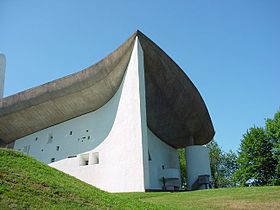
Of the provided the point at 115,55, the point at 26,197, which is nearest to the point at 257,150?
the point at 115,55

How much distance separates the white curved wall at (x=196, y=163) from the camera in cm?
2611

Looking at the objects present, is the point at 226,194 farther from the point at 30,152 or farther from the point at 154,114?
the point at 30,152

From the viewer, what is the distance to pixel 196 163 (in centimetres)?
2627

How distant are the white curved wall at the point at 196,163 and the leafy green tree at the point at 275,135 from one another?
559 centimetres

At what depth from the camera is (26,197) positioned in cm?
590

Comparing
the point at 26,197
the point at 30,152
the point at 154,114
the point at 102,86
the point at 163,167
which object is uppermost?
the point at 102,86

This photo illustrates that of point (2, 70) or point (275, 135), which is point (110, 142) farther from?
point (2, 70)

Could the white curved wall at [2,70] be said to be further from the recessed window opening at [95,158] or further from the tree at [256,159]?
the tree at [256,159]

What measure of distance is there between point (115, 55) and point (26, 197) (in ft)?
49.0

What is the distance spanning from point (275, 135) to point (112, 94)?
1447 centimetres

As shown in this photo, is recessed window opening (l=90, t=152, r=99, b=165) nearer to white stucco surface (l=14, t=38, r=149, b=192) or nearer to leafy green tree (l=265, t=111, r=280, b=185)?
white stucco surface (l=14, t=38, r=149, b=192)

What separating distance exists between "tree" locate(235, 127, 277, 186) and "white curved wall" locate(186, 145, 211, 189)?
322 cm

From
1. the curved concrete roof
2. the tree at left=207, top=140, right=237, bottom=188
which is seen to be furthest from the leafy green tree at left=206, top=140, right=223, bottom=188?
the curved concrete roof

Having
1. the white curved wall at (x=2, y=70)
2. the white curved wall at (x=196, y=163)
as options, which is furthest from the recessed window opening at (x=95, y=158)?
the white curved wall at (x=2, y=70)
